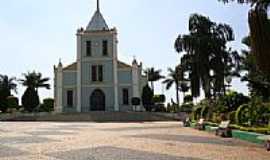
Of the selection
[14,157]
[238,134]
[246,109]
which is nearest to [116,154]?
[14,157]

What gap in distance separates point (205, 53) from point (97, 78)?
17.0m

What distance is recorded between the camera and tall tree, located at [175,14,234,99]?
136 feet

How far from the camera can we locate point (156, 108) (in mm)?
54469

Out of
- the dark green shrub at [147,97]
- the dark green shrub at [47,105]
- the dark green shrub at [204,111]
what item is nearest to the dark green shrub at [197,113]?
the dark green shrub at [204,111]

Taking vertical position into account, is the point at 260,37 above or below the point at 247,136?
above

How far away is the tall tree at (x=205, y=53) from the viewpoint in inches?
1628

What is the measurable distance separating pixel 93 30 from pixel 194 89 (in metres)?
18.5

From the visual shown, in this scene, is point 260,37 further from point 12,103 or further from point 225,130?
point 12,103

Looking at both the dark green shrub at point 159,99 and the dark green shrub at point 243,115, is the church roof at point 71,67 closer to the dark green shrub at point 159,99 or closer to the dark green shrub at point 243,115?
the dark green shrub at point 159,99

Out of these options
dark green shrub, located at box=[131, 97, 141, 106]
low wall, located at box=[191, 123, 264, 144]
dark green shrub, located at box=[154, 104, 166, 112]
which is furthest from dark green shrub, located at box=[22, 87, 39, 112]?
low wall, located at box=[191, 123, 264, 144]

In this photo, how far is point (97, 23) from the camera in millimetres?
57156

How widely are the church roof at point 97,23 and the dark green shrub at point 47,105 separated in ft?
34.1

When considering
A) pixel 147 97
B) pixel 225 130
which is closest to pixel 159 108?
pixel 147 97

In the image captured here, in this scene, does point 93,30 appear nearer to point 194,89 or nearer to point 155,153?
point 194,89
